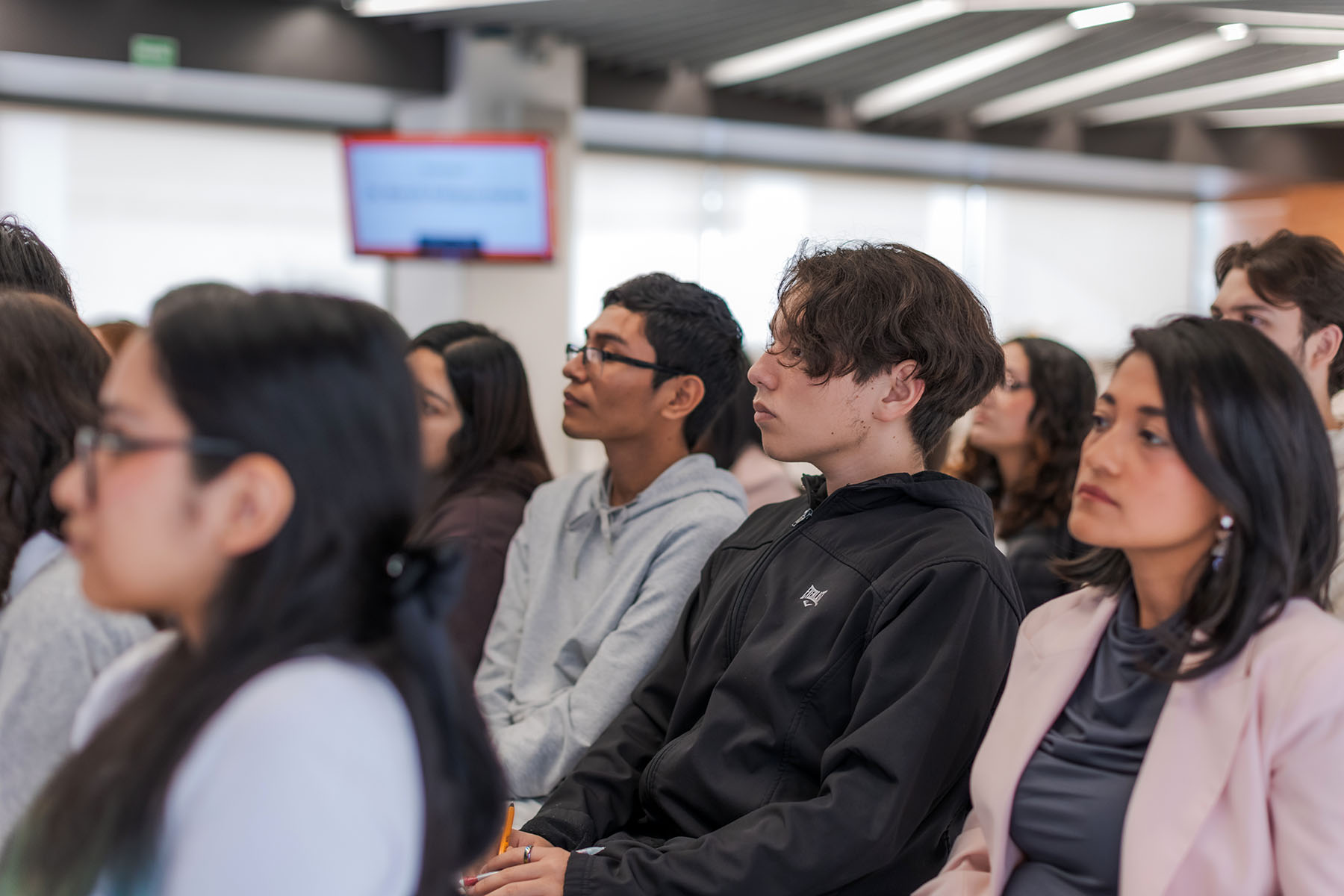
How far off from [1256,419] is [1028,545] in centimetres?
202

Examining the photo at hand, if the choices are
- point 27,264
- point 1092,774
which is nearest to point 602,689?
point 1092,774

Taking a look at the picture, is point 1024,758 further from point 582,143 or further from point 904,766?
point 582,143

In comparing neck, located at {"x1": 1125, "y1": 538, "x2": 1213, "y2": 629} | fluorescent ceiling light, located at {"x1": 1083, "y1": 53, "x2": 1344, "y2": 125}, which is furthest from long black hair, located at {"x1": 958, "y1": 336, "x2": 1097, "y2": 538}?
fluorescent ceiling light, located at {"x1": 1083, "y1": 53, "x2": 1344, "y2": 125}

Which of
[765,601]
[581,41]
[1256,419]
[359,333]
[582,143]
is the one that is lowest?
[765,601]

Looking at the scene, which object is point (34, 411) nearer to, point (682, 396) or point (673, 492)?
point (673, 492)

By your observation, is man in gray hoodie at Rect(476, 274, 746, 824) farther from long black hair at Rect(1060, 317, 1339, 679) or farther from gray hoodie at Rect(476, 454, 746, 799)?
long black hair at Rect(1060, 317, 1339, 679)

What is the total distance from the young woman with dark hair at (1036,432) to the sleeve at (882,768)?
1812mm

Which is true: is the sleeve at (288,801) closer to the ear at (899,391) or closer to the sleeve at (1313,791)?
the sleeve at (1313,791)

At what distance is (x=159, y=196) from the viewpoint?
6.85 metres

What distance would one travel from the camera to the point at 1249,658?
1382 millimetres

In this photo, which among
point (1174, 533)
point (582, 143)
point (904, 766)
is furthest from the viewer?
point (582, 143)

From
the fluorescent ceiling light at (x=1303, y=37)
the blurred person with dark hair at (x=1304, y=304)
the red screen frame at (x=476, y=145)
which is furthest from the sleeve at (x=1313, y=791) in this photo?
the fluorescent ceiling light at (x=1303, y=37)

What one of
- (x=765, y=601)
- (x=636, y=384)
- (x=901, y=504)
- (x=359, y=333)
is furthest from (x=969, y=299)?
(x=359, y=333)

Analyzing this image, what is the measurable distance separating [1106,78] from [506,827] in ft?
22.4
